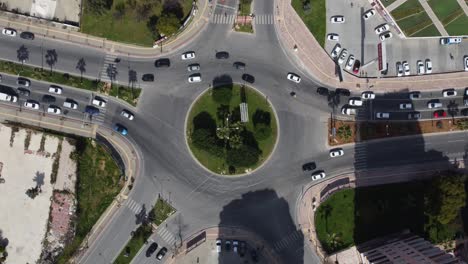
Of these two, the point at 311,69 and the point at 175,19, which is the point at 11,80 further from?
the point at 311,69

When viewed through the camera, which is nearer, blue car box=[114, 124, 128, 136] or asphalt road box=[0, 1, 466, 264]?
blue car box=[114, 124, 128, 136]

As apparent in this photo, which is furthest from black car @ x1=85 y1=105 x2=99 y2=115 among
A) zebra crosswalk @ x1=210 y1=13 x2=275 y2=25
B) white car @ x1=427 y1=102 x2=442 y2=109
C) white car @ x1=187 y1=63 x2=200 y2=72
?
white car @ x1=427 y1=102 x2=442 y2=109

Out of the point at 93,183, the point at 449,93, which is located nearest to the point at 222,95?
the point at 93,183

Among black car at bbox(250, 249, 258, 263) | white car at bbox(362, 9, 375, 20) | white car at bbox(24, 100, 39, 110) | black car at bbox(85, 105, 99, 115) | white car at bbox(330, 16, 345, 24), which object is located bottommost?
black car at bbox(250, 249, 258, 263)

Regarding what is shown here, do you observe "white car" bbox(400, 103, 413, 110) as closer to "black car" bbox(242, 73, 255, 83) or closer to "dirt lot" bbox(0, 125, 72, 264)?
"black car" bbox(242, 73, 255, 83)

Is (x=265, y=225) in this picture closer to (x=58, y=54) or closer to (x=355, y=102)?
(x=355, y=102)

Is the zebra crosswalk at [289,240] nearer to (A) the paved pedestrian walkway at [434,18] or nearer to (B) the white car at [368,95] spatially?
(B) the white car at [368,95]
